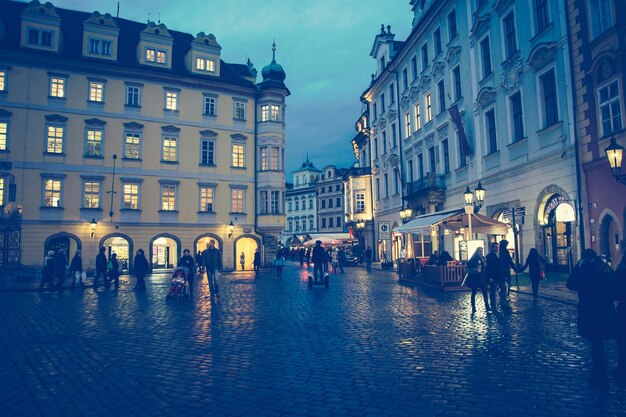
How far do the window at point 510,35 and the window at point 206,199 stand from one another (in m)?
23.4

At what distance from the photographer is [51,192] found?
102 ft

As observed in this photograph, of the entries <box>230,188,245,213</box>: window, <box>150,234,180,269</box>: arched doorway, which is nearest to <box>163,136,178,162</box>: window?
<box>230,188,245,213</box>: window

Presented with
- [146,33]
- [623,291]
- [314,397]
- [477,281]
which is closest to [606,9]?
[477,281]

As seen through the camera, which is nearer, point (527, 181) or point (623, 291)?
point (623, 291)

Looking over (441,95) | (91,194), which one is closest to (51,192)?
(91,194)

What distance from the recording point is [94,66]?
32.8 meters

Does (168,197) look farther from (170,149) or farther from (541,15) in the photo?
(541,15)

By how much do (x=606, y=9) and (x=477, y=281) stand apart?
11227mm

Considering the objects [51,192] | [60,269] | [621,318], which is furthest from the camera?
[51,192]

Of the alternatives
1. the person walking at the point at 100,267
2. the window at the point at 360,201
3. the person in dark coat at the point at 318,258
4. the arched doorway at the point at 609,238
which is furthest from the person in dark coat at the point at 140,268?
the window at the point at 360,201

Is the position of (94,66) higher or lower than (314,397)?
higher

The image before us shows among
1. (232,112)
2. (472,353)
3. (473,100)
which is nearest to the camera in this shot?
(472,353)

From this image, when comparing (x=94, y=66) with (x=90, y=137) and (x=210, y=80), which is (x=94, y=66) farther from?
(x=210, y=80)

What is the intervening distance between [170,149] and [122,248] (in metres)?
8.30
